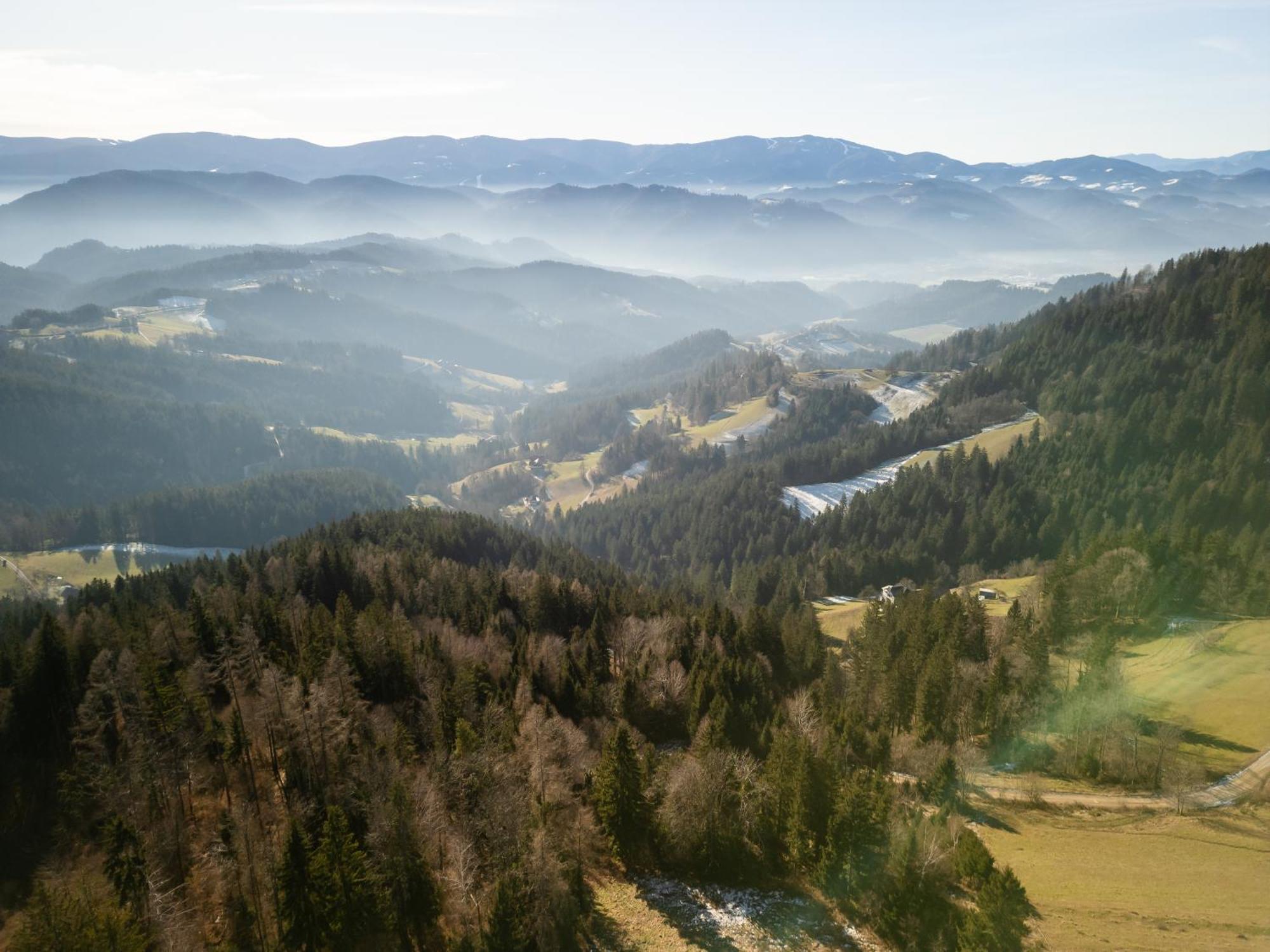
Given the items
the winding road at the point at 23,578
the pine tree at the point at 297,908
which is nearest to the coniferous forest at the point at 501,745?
the pine tree at the point at 297,908

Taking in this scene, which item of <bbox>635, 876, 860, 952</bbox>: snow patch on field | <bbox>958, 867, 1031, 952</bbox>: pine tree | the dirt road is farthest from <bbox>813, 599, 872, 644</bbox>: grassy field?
<bbox>958, 867, 1031, 952</bbox>: pine tree

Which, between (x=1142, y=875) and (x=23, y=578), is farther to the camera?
(x=23, y=578)

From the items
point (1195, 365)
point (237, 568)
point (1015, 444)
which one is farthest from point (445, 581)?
point (1195, 365)

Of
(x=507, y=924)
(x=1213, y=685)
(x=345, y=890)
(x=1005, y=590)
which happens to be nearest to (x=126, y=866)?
(x=345, y=890)

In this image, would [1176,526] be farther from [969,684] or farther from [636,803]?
[636,803]

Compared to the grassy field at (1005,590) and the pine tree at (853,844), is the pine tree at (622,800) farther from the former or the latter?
the grassy field at (1005,590)

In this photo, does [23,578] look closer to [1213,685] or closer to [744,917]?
[744,917]
